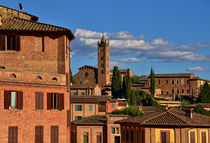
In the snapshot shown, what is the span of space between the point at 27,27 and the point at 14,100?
26.1 feet

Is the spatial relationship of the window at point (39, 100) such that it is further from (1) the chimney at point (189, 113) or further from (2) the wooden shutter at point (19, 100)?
(1) the chimney at point (189, 113)

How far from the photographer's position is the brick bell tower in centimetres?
14200

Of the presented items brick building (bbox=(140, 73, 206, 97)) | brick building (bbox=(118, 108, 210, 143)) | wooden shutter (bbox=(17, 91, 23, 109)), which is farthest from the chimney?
brick building (bbox=(140, 73, 206, 97))

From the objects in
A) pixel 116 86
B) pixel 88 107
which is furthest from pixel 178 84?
pixel 88 107

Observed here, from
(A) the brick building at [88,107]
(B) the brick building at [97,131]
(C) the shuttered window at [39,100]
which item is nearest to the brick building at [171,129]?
(C) the shuttered window at [39,100]

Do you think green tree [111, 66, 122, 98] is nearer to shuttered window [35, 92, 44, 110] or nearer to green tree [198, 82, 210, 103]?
green tree [198, 82, 210, 103]

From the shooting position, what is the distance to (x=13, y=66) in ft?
119

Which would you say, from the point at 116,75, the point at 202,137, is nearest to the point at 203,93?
the point at 116,75

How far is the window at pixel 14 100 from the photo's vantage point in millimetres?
31250

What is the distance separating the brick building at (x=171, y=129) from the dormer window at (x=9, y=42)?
13957 millimetres

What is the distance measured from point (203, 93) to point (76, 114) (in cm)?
4993

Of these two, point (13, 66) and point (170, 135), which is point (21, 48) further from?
point (170, 135)

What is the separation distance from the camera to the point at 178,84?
14262cm

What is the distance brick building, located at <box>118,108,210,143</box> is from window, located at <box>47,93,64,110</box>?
26.8 feet
